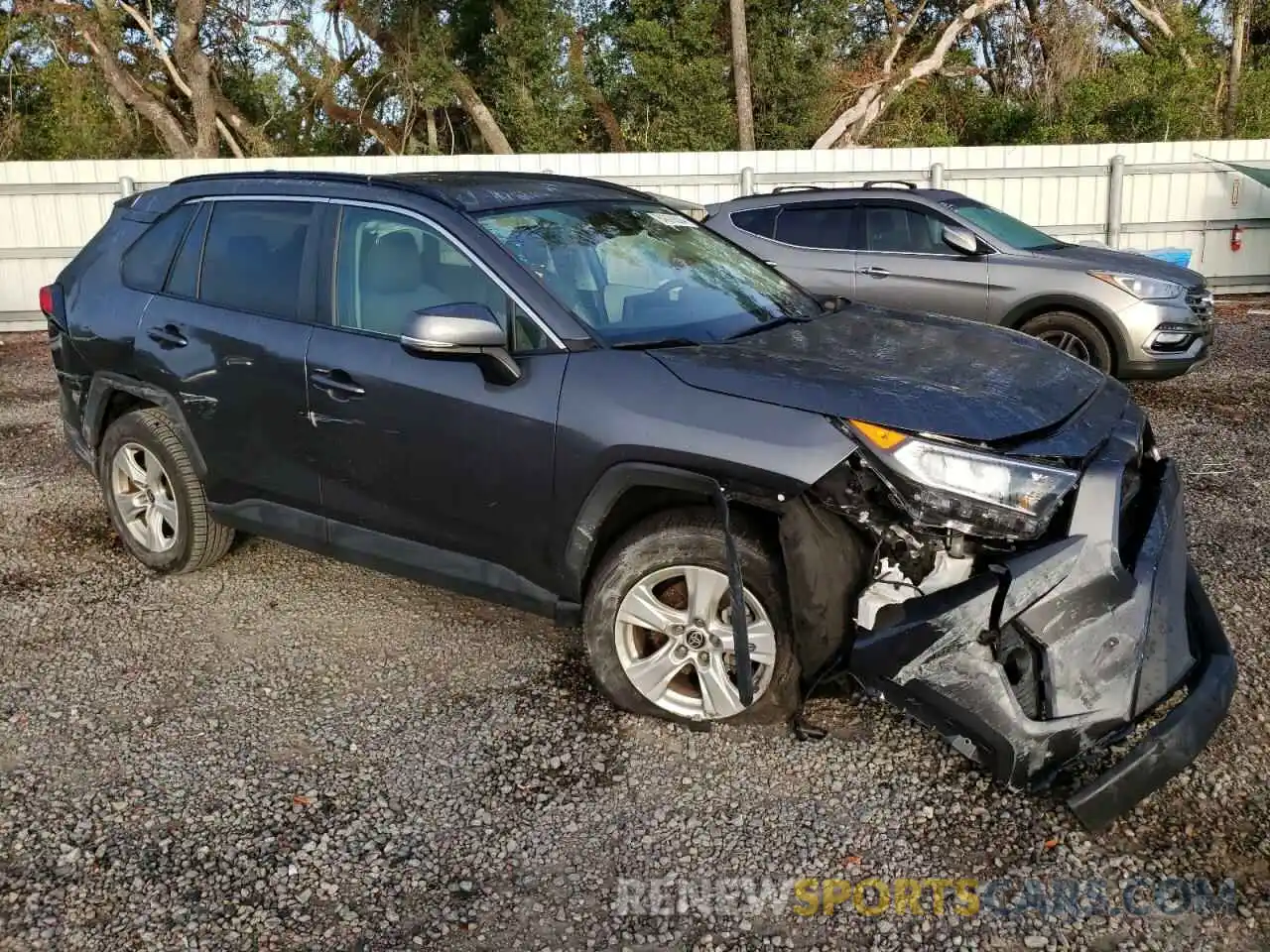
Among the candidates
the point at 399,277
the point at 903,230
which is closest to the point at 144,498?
the point at 399,277

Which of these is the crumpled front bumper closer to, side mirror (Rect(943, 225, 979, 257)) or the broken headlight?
the broken headlight

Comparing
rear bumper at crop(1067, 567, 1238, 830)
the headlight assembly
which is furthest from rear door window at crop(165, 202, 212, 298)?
the headlight assembly

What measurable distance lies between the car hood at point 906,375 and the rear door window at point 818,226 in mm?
5276

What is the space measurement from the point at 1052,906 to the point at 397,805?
1.79 metres

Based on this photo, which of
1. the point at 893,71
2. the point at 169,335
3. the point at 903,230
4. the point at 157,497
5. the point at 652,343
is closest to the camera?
the point at 652,343

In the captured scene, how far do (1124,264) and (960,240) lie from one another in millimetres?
1217

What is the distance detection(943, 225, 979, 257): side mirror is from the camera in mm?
8766

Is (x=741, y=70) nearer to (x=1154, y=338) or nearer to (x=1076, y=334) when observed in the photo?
(x=1076, y=334)

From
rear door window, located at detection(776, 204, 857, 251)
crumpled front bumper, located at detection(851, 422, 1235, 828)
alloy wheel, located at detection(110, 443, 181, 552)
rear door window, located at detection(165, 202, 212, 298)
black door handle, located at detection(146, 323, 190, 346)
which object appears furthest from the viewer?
rear door window, located at detection(776, 204, 857, 251)

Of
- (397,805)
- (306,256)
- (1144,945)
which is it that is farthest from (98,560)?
(1144,945)

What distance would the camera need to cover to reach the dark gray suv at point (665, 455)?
2896 millimetres

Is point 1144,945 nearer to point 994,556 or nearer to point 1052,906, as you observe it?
point 1052,906

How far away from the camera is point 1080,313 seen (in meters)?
8.43

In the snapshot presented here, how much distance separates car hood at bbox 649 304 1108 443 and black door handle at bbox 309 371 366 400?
115 cm
